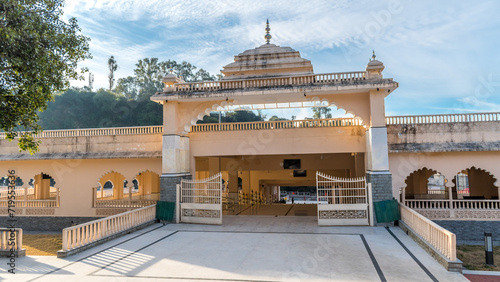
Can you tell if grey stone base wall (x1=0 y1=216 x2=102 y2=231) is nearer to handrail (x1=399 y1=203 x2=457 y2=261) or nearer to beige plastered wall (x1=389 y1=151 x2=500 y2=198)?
handrail (x1=399 y1=203 x2=457 y2=261)

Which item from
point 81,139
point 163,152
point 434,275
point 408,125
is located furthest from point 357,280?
point 81,139

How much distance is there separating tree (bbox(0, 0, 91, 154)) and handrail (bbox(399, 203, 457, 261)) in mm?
9209

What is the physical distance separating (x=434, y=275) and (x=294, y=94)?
260 inches

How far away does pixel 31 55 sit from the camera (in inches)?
287

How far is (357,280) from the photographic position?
5441 millimetres

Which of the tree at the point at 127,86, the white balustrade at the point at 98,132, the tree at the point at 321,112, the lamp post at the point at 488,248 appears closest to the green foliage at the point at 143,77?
the tree at the point at 127,86

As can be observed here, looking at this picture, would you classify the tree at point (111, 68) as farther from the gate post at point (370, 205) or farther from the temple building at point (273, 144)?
the gate post at point (370, 205)

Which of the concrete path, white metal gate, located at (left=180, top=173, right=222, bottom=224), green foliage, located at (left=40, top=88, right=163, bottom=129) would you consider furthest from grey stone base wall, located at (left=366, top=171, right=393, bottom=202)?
green foliage, located at (left=40, top=88, right=163, bottom=129)

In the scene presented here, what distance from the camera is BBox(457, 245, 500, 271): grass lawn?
765 centimetres

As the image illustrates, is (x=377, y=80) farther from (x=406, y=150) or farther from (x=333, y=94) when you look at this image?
(x=406, y=150)

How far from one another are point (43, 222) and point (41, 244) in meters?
3.46

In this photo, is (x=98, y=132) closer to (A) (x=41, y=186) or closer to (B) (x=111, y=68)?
(A) (x=41, y=186)

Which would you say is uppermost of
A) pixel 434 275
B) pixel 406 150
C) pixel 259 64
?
Answer: pixel 259 64

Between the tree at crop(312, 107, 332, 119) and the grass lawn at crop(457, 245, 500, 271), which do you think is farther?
the tree at crop(312, 107, 332, 119)
